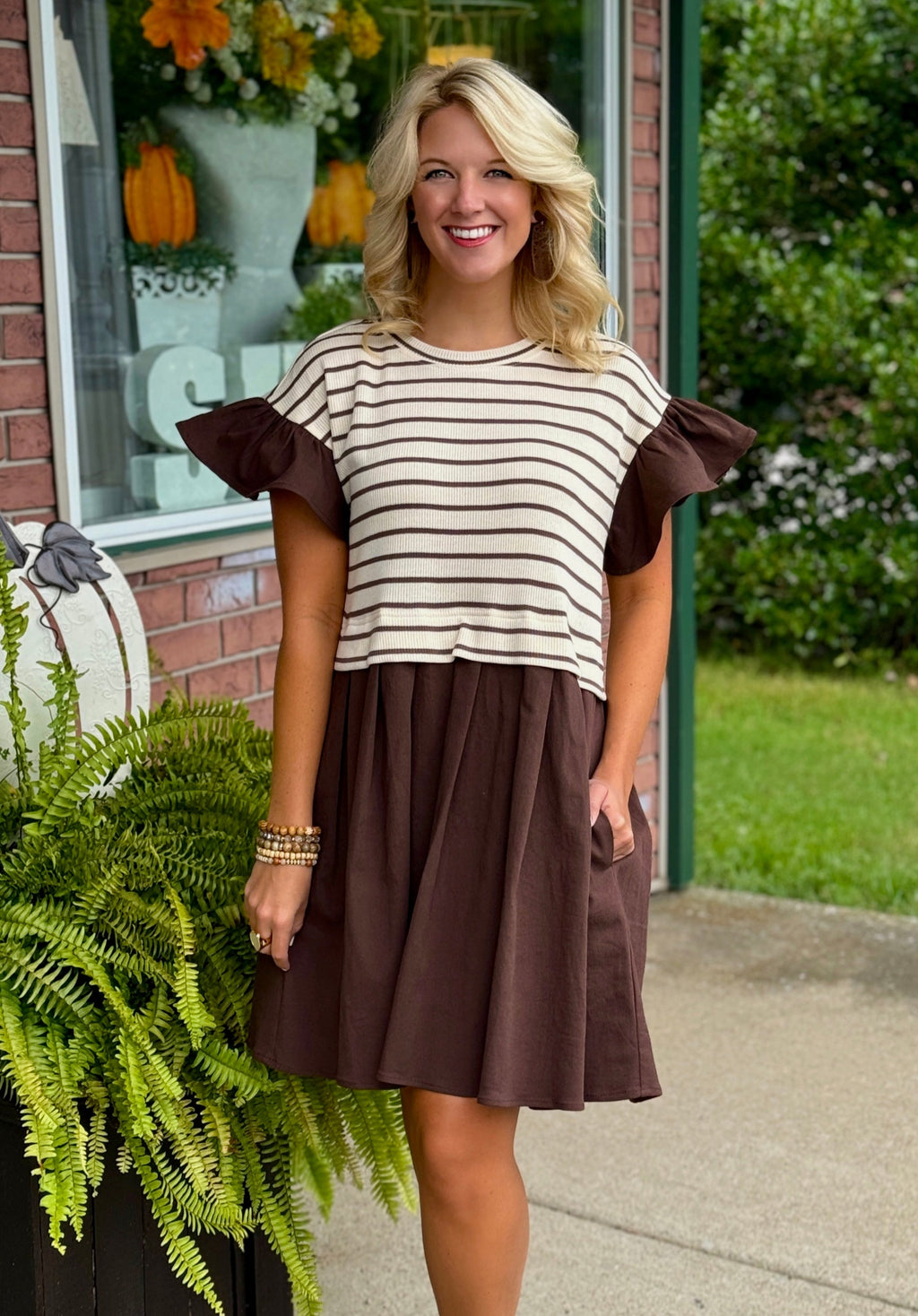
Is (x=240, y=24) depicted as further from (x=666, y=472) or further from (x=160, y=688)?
(x=666, y=472)

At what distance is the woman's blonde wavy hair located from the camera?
2137mm

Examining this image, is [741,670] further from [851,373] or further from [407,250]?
[407,250]

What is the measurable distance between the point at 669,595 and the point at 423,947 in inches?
24.1

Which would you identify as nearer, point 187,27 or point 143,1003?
point 143,1003

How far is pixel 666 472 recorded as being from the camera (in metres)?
2.22

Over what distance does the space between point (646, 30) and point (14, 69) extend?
215 centimetres

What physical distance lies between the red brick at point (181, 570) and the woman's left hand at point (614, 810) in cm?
164

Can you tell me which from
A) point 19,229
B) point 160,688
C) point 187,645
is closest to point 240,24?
point 19,229

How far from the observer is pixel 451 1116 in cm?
216

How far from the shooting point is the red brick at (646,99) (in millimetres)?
4629

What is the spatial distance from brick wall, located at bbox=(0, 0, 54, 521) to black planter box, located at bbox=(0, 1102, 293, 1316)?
1343 mm

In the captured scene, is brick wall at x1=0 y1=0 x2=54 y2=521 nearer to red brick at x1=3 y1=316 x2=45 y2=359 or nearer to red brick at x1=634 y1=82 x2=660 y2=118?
red brick at x1=3 y1=316 x2=45 y2=359

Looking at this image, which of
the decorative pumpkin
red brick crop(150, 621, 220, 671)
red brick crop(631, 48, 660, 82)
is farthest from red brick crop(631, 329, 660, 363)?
Answer: red brick crop(150, 621, 220, 671)

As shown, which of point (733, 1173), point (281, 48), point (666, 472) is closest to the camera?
point (666, 472)
